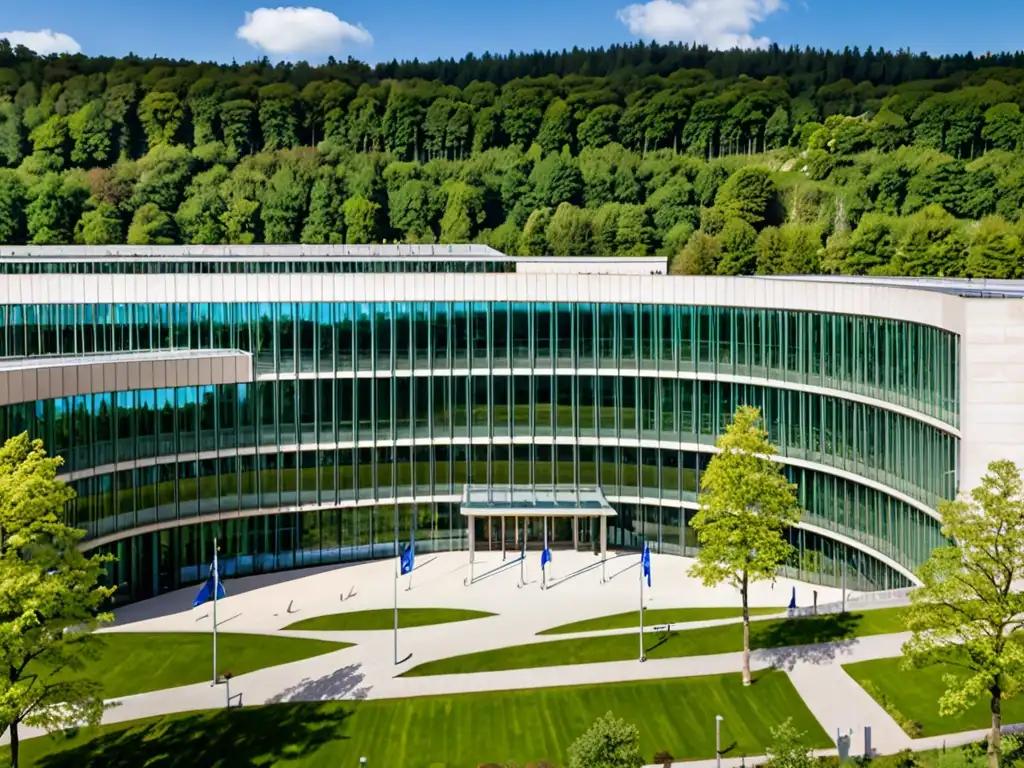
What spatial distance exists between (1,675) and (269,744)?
33.7ft

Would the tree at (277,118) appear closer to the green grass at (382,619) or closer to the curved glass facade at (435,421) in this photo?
the curved glass facade at (435,421)

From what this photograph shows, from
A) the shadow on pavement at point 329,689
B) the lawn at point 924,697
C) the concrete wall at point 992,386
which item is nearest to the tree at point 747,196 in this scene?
the concrete wall at point 992,386

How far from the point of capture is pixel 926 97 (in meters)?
190

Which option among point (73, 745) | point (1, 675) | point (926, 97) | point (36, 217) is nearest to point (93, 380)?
point (73, 745)

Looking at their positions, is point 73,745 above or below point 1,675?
below

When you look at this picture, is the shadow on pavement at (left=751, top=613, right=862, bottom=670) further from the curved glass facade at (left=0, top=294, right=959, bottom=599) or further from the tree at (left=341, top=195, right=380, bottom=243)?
the tree at (left=341, top=195, right=380, bottom=243)

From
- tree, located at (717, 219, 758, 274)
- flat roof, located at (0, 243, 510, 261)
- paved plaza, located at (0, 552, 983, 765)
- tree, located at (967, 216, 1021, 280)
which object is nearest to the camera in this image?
paved plaza, located at (0, 552, 983, 765)

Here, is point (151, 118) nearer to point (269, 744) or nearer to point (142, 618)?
point (142, 618)

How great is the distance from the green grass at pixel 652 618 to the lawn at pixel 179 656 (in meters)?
10.6

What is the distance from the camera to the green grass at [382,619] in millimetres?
52188

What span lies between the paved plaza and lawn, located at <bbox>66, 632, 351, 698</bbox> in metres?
0.86

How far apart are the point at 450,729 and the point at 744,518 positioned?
545 inches

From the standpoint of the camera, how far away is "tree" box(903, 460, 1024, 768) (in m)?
31.2

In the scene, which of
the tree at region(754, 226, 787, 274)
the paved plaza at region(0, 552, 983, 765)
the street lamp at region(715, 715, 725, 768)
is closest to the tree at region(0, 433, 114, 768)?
the paved plaza at region(0, 552, 983, 765)
